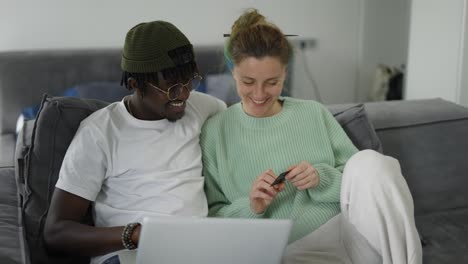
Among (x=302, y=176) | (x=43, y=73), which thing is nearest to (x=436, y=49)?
(x=302, y=176)

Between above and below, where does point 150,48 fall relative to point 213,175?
above

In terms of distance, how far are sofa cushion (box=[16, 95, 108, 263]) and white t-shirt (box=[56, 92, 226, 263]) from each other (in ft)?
0.27

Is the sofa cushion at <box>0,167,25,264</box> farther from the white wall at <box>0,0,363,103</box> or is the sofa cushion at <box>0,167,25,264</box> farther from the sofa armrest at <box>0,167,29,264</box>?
the white wall at <box>0,0,363,103</box>

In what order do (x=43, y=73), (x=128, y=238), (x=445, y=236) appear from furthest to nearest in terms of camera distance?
(x=43, y=73)
(x=445, y=236)
(x=128, y=238)

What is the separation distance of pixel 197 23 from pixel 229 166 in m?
1.84

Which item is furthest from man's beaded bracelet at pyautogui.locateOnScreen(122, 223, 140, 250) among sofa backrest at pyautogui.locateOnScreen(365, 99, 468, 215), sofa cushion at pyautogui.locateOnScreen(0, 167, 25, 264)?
sofa backrest at pyautogui.locateOnScreen(365, 99, 468, 215)

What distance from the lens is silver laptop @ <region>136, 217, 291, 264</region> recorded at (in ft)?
3.50

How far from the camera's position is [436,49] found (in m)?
2.69

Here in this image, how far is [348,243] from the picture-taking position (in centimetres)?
140

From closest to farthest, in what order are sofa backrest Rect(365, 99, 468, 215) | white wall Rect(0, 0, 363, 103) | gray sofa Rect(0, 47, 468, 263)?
1. gray sofa Rect(0, 47, 468, 263)
2. sofa backrest Rect(365, 99, 468, 215)
3. white wall Rect(0, 0, 363, 103)

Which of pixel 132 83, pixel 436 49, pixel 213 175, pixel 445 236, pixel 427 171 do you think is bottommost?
pixel 445 236

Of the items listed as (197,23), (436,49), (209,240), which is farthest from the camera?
(197,23)

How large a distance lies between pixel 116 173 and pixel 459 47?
1.82 metres

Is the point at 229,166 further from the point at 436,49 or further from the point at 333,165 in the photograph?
the point at 436,49
